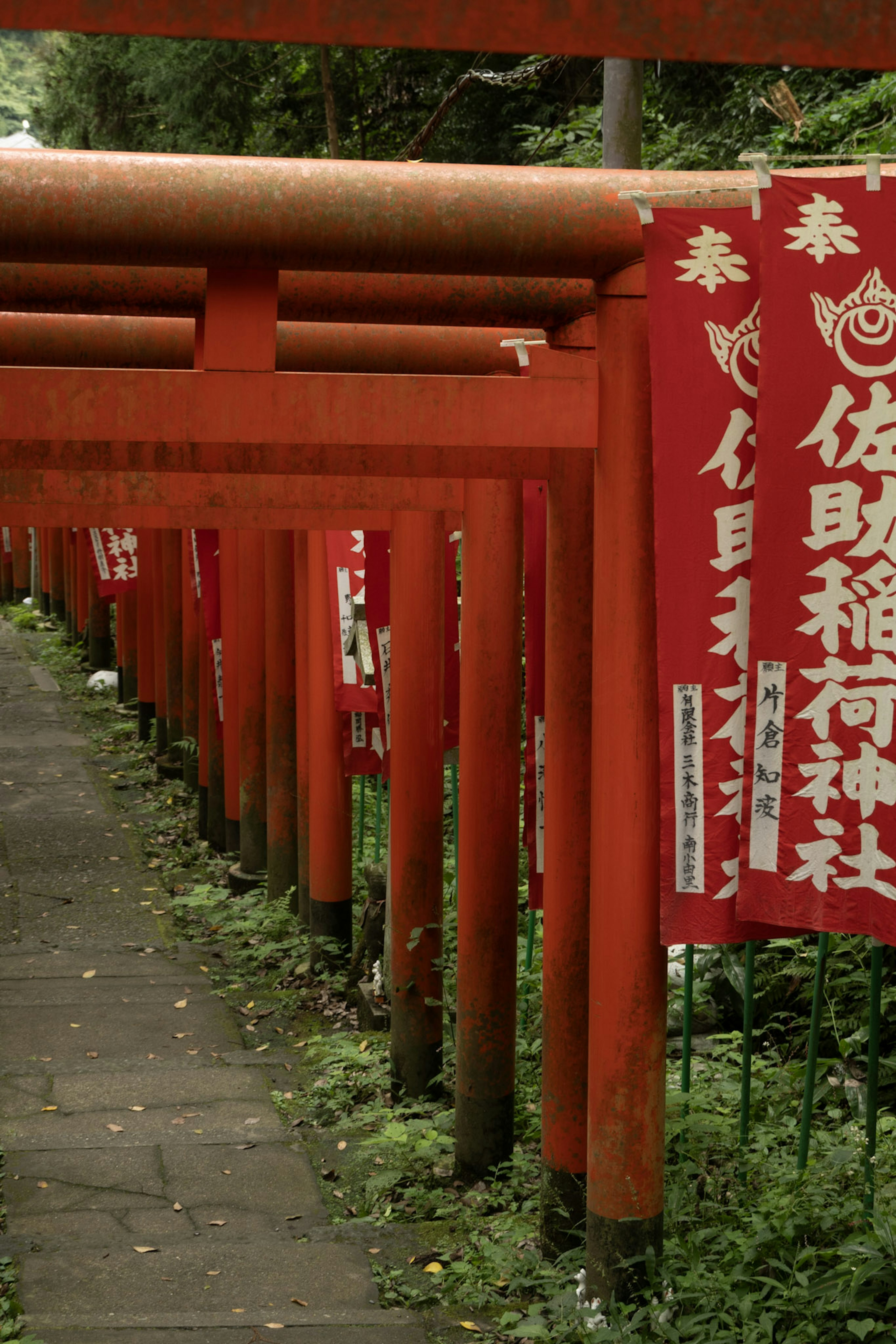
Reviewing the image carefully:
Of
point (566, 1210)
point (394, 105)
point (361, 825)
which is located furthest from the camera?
point (394, 105)

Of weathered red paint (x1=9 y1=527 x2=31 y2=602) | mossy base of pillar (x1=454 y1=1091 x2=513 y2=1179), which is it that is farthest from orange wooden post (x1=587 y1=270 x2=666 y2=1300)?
weathered red paint (x1=9 y1=527 x2=31 y2=602)

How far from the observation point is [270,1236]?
19.4ft

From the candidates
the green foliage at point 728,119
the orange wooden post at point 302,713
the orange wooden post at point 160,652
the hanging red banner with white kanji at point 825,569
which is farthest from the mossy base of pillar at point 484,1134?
the orange wooden post at point 160,652

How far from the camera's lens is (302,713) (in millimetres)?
10047

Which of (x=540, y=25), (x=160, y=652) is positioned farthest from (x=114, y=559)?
(x=540, y=25)

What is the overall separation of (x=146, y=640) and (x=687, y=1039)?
13.6 m

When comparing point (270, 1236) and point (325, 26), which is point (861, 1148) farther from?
point (325, 26)

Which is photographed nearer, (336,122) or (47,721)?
(336,122)

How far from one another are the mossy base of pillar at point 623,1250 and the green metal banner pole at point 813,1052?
0.61 metres

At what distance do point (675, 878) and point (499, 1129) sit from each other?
8.90ft

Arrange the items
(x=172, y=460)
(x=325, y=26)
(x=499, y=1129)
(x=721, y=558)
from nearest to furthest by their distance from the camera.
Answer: (x=325, y=26), (x=721, y=558), (x=172, y=460), (x=499, y=1129)

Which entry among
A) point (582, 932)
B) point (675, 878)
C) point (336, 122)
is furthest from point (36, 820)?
point (675, 878)

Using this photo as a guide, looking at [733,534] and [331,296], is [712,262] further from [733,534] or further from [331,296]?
[331,296]

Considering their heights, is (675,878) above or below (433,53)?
below
